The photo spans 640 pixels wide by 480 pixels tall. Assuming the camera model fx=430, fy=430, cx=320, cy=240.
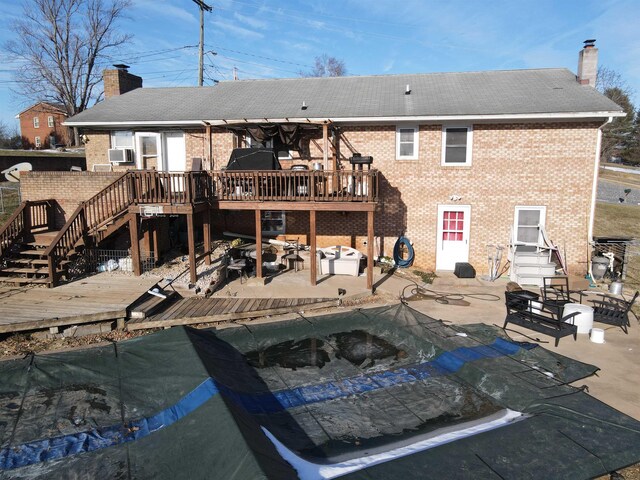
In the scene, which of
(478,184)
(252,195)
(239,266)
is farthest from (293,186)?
(478,184)

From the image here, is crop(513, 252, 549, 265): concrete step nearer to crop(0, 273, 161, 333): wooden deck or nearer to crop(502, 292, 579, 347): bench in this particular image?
crop(502, 292, 579, 347): bench

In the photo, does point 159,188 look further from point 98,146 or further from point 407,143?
point 407,143

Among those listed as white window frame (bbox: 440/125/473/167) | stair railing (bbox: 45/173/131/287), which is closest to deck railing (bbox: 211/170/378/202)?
stair railing (bbox: 45/173/131/287)

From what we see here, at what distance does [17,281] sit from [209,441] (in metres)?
9.32

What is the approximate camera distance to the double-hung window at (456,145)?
44.7 feet

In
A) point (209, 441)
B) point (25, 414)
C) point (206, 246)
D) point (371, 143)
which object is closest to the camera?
point (209, 441)

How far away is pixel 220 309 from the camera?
9945mm

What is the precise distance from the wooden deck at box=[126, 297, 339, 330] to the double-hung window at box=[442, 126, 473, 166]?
251 inches

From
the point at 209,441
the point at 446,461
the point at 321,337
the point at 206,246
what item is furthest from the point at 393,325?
the point at 206,246

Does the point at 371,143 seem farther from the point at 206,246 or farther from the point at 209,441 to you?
the point at 209,441

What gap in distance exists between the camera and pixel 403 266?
1400 centimetres

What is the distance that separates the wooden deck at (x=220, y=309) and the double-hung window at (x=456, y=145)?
6.38m

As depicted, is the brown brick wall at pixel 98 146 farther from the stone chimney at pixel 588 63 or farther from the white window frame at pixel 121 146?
the stone chimney at pixel 588 63

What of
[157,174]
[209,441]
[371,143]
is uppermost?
[371,143]
